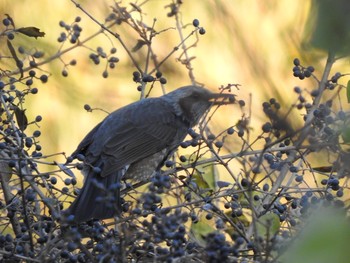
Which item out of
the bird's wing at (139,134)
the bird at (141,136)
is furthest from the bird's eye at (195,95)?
the bird's wing at (139,134)

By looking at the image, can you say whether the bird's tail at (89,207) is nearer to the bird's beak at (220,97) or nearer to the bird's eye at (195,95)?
the bird's beak at (220,97)

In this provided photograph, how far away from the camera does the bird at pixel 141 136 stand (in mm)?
3557

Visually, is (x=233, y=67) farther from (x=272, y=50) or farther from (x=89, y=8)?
(x=272, y=50)

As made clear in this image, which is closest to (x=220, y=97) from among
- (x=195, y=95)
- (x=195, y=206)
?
(x=195, y=206)

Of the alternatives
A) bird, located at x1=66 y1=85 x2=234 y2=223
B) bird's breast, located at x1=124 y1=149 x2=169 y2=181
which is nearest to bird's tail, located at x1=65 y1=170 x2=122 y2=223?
bird, located at x1=66 y1=85 x2=234 y2=223

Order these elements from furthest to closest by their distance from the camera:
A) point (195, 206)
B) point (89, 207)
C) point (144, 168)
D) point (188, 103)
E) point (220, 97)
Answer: point (188, 103) → point (144, 168) → point (220, 97) → point (89, 207) → point (195, 206)

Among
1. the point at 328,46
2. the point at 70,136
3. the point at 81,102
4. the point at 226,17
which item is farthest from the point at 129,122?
the point at 328,46

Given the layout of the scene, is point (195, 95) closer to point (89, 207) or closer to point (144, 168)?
point (144, 168)

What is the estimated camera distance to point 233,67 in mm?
4094

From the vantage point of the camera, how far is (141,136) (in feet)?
12.6

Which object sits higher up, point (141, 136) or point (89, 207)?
point (141, 136)

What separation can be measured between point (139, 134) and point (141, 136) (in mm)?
15

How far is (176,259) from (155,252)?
0.24 metres

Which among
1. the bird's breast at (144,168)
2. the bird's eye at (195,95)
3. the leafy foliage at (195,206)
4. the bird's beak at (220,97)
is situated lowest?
the leafy foliage at (195,206)
